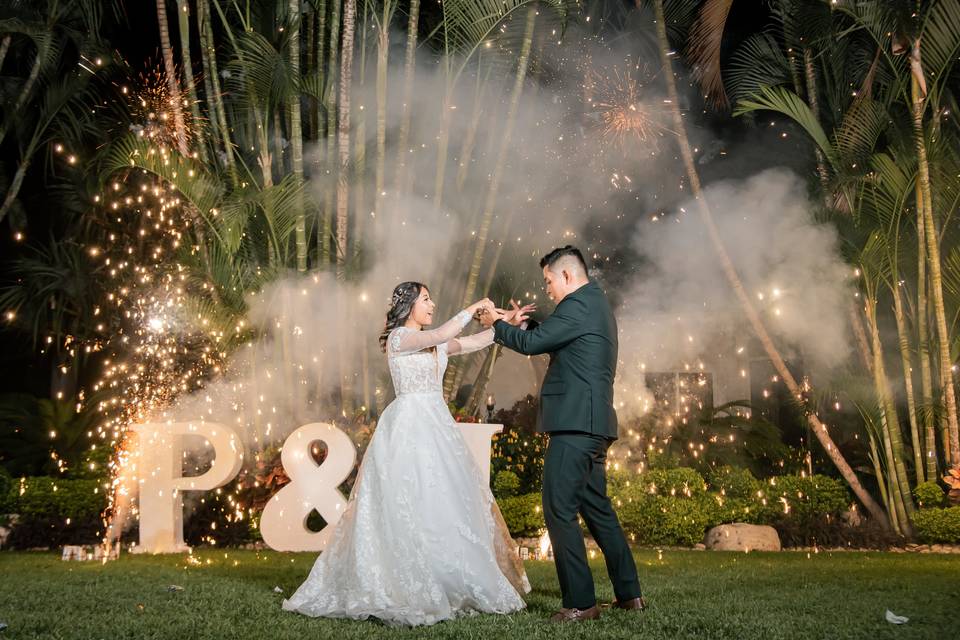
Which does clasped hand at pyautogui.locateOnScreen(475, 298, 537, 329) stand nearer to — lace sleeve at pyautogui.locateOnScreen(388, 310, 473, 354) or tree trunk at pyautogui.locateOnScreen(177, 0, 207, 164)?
lace sleeve at pyautogui.locateOnScreen(388, 310, 473, 354)

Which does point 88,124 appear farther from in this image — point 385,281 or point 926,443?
point 926,443

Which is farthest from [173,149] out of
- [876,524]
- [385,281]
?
[876,524]

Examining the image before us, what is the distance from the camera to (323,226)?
10.2m

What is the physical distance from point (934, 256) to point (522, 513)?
514 cm

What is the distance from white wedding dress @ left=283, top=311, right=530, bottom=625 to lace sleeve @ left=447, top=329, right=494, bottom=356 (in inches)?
8.5

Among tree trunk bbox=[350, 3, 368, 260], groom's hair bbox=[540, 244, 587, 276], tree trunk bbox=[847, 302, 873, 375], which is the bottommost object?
groom's hair bbox=[540, 244, 587, 276]

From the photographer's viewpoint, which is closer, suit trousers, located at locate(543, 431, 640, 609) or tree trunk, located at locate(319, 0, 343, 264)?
suit trousers, located at locate(543, 431, 640, 609)

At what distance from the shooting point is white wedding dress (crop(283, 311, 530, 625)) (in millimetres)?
4859

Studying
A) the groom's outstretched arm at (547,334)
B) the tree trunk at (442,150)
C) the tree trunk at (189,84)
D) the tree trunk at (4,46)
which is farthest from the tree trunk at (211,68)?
the groom's outstretched arm at (547,334)

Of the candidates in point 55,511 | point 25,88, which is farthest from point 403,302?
point 25,88

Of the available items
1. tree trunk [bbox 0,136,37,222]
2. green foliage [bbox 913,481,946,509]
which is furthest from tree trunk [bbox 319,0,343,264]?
green foliage [bbox 913,481,946,509]

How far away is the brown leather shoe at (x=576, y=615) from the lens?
4617 millimetres

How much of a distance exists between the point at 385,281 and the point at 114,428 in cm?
393

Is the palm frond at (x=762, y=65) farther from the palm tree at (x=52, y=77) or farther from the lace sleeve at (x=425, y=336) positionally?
the palm tree at (x=52, y=77)
